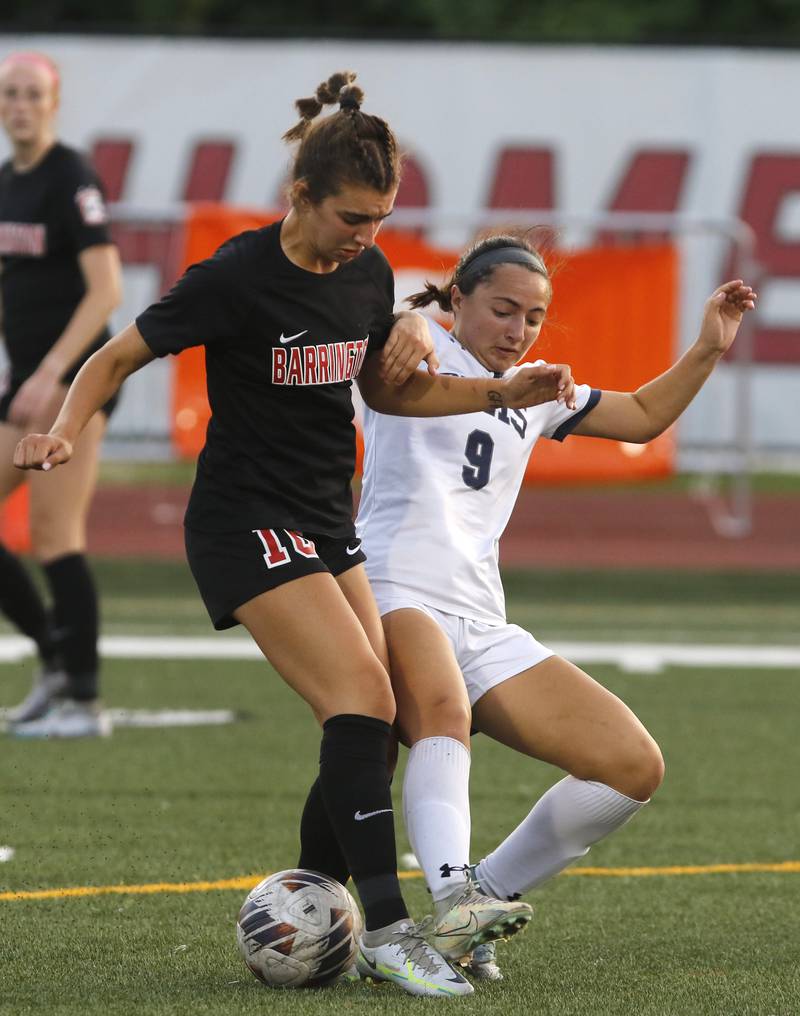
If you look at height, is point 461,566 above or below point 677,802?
above

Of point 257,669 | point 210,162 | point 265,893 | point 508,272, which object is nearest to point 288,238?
point 508,272

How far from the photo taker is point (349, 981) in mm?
3787

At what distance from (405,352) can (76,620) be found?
3094 millimetres

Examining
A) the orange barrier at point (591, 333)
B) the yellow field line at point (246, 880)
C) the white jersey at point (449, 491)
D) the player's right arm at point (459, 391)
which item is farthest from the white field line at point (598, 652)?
the player's right arm at point (459, 391)

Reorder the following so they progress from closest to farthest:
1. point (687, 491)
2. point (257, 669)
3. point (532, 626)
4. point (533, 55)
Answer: point (257, 669)
point (532, 626)
point (533, 55)
point (687, 491)

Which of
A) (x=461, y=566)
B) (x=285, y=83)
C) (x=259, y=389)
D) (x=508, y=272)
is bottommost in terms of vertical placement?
(x=461, y=566)

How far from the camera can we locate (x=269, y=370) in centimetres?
377

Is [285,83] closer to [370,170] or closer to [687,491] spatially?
[687,491]

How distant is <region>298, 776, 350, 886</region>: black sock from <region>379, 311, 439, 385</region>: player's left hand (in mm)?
877

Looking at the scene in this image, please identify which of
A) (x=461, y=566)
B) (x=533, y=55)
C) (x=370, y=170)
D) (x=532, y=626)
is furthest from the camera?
(x=533, y=55)

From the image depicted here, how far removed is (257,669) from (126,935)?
15.1ft

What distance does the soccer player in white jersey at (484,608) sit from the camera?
3.79 metres

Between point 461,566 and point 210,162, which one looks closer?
point 461,566

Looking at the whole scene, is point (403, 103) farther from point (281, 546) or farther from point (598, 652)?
point (281, 546)
